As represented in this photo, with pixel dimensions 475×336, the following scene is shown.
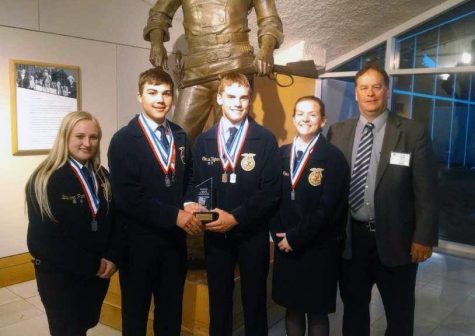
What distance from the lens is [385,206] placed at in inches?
75.9

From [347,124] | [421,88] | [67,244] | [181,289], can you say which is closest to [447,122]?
[421,88]

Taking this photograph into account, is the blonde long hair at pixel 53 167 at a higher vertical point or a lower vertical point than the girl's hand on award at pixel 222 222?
higher

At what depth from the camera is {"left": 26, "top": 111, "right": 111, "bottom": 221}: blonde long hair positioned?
1.64 m

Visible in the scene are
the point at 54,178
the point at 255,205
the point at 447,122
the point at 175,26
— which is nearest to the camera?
the point at 54,178

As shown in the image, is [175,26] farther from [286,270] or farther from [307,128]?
[286,270]

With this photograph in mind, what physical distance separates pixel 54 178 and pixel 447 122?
188 inches

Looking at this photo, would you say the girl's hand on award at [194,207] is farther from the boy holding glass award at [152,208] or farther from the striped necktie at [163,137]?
the striped necktie at [163,137]

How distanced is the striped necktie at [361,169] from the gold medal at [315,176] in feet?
0.62

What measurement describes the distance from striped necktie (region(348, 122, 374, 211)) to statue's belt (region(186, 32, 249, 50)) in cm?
119

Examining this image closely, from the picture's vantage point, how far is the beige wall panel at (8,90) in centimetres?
320

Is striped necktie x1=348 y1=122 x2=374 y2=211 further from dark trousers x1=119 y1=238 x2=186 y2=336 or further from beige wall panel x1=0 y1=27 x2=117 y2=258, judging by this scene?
beige wall panel x1=0 y1=27 x2=117 y2=258

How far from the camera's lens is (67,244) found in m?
1.69

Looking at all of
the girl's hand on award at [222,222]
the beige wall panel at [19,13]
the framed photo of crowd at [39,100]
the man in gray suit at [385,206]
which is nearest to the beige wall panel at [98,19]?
the beige wall panel at [19,13]

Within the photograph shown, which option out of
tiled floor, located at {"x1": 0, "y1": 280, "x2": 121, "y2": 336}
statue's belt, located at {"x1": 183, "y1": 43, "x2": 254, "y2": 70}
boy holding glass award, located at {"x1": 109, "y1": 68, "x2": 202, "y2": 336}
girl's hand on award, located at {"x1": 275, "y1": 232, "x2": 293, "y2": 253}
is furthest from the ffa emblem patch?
tiled floor, located at {"x1": 0, "y1": 280, "x2": 121, "y2": 336}
